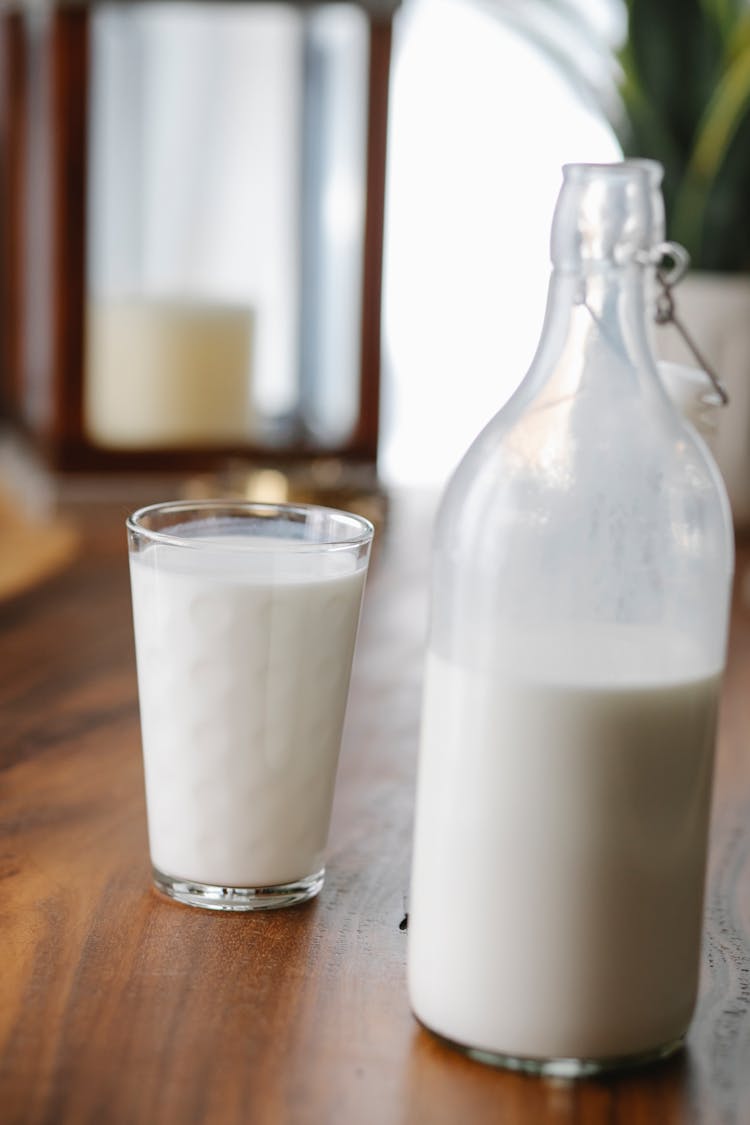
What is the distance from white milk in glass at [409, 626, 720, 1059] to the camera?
15.4 inches

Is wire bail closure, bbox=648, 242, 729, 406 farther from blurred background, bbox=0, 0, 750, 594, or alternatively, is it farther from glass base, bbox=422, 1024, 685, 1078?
blurred background, bbox=0, 0, 750, 594

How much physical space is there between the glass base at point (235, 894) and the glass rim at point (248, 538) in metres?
0.11

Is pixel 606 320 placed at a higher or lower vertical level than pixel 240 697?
higher

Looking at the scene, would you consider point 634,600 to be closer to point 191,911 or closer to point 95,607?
point 191,911

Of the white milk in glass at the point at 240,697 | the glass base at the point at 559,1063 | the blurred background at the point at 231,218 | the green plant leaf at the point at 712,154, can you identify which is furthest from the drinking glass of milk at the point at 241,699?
the green plant leaf at the point at 712,154

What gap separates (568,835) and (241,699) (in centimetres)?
13

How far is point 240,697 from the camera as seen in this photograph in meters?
0.49

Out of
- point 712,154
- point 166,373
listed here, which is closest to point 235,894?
point 166,373

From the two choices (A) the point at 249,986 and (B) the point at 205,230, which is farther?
(B) the point at 205,230

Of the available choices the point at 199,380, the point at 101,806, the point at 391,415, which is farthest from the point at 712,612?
the point at 391,415

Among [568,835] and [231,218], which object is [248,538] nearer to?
[568,835]

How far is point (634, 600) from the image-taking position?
397mm

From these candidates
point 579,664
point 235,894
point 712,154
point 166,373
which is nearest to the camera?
point 579,664

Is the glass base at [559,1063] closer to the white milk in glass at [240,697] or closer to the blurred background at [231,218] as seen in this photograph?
the white milk in glass at [240,697]
